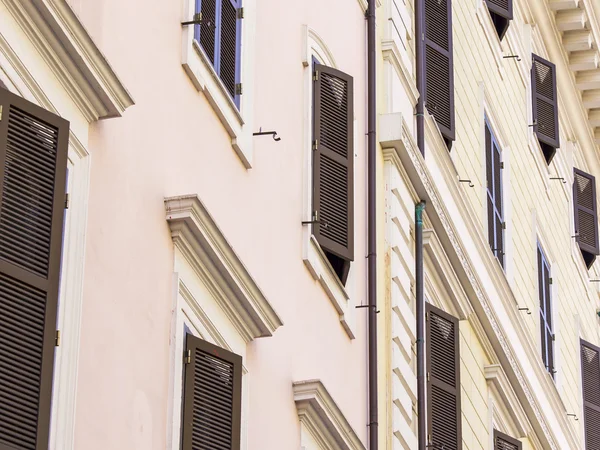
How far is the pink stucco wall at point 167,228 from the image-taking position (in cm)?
798

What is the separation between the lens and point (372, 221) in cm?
1313

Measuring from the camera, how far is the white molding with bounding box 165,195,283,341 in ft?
29.0

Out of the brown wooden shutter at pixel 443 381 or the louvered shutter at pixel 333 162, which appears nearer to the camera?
the louvered shutter at pixel 333 162

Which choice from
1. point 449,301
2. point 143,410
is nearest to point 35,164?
point 143,410

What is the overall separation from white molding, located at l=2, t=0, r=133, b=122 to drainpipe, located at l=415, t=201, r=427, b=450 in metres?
6.29

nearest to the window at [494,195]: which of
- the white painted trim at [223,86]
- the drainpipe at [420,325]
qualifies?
the drainpipe at [420,325]

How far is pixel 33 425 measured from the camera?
688 cm

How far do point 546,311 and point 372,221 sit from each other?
8.05 meters

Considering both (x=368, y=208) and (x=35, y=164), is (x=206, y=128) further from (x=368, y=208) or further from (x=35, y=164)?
(x=368, y=208)

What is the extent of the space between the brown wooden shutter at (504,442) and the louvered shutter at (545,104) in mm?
5664

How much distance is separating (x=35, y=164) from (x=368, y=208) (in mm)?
6166

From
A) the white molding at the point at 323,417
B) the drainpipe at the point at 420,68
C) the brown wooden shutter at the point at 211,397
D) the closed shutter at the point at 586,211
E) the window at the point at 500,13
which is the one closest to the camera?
the brown wooden shutter at the point at 211,397

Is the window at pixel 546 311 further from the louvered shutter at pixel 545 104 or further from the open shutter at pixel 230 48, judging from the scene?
the open shutter at pixel 230 48

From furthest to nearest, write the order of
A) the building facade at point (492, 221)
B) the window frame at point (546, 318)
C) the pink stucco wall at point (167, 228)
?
the window frame at point (546, 318) < the building facade at point (492, 221) < the pink stucco wall at point (167, 228)
